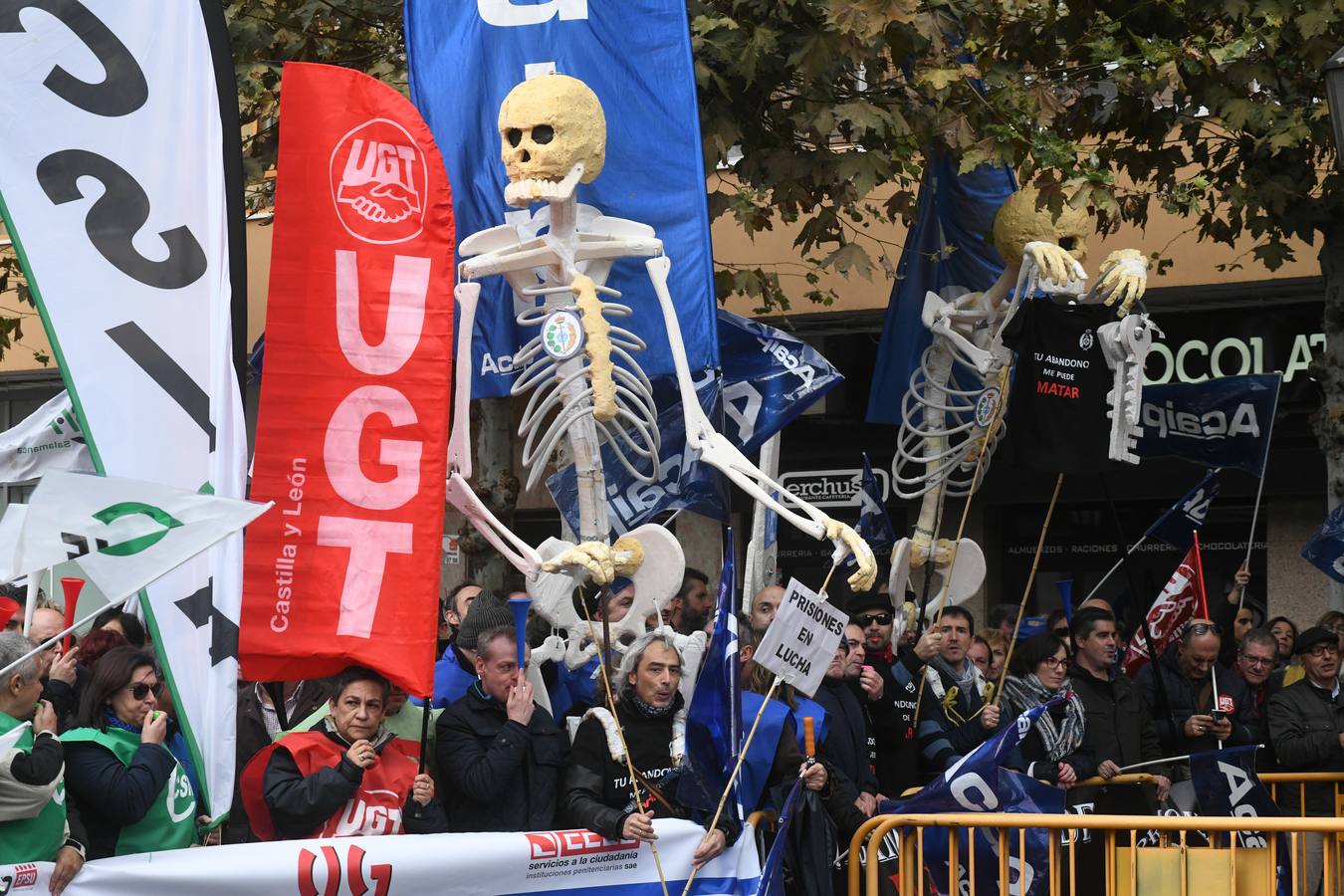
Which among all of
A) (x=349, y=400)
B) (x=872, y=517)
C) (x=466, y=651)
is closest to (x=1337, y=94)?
(x=872, y=517)

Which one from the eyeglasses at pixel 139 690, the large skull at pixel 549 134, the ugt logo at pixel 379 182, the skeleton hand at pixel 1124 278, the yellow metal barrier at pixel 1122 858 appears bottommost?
the yellow metal barrier at pixel 1122 858

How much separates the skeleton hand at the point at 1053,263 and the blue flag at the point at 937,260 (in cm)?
121

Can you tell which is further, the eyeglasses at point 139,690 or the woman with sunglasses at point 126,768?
the eyeglasses at point 139,690

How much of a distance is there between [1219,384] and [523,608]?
7.20 metres

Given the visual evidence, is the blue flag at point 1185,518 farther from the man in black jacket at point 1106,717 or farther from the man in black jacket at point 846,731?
the man in black jacket at point 846,731

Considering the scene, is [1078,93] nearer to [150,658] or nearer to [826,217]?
[826,217]

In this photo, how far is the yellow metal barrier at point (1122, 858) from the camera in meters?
8.34

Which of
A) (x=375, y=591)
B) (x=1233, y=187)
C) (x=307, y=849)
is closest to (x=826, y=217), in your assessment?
(x=1233, y=187)

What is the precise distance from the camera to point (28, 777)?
20.9 ft

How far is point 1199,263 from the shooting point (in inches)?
709

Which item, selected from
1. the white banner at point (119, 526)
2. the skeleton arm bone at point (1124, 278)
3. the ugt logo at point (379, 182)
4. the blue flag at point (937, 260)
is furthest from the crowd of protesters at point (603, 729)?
the skeleton arm bone at point (1124, 278)

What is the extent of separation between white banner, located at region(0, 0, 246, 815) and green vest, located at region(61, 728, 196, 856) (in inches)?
7.1

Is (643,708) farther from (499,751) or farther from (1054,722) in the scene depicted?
(1054,722)

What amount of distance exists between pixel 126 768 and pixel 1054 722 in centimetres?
518
